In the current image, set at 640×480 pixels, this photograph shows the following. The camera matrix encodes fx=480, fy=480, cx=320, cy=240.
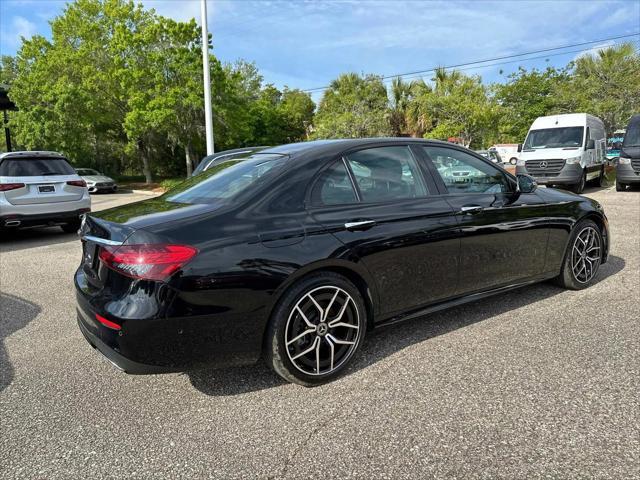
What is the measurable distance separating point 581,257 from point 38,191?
8144mm

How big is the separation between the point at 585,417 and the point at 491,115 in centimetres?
2870

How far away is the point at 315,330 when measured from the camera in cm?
298

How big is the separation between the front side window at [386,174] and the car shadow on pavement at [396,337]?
3.16 ft

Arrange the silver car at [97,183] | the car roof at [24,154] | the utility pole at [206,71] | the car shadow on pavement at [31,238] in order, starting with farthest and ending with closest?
the silver car at [97,183], the utility pole at [206,71], the car shadow on pavement at [31,238], the car roof at [24,154]

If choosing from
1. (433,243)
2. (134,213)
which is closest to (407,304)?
(433,243)

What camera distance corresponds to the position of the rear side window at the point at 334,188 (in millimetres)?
3125

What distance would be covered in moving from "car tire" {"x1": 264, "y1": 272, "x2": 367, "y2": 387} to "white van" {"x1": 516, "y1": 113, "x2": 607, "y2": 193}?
12441mm

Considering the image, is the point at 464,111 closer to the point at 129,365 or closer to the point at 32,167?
the point at 32,167

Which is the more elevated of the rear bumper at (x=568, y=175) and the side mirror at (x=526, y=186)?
the side mirror at (x=526, y=186)

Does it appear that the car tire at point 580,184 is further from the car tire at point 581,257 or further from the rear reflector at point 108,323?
the rear reflector at point 108,323

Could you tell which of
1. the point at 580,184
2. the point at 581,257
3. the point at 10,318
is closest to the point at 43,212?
the point at 10,318

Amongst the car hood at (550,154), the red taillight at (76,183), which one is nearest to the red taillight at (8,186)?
the red taillight at (76,183)

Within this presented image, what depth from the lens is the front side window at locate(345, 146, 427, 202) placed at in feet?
11.0

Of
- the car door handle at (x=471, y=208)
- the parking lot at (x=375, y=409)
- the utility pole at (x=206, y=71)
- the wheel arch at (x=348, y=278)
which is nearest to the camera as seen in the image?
the parking lot at (x=375, y=409)
